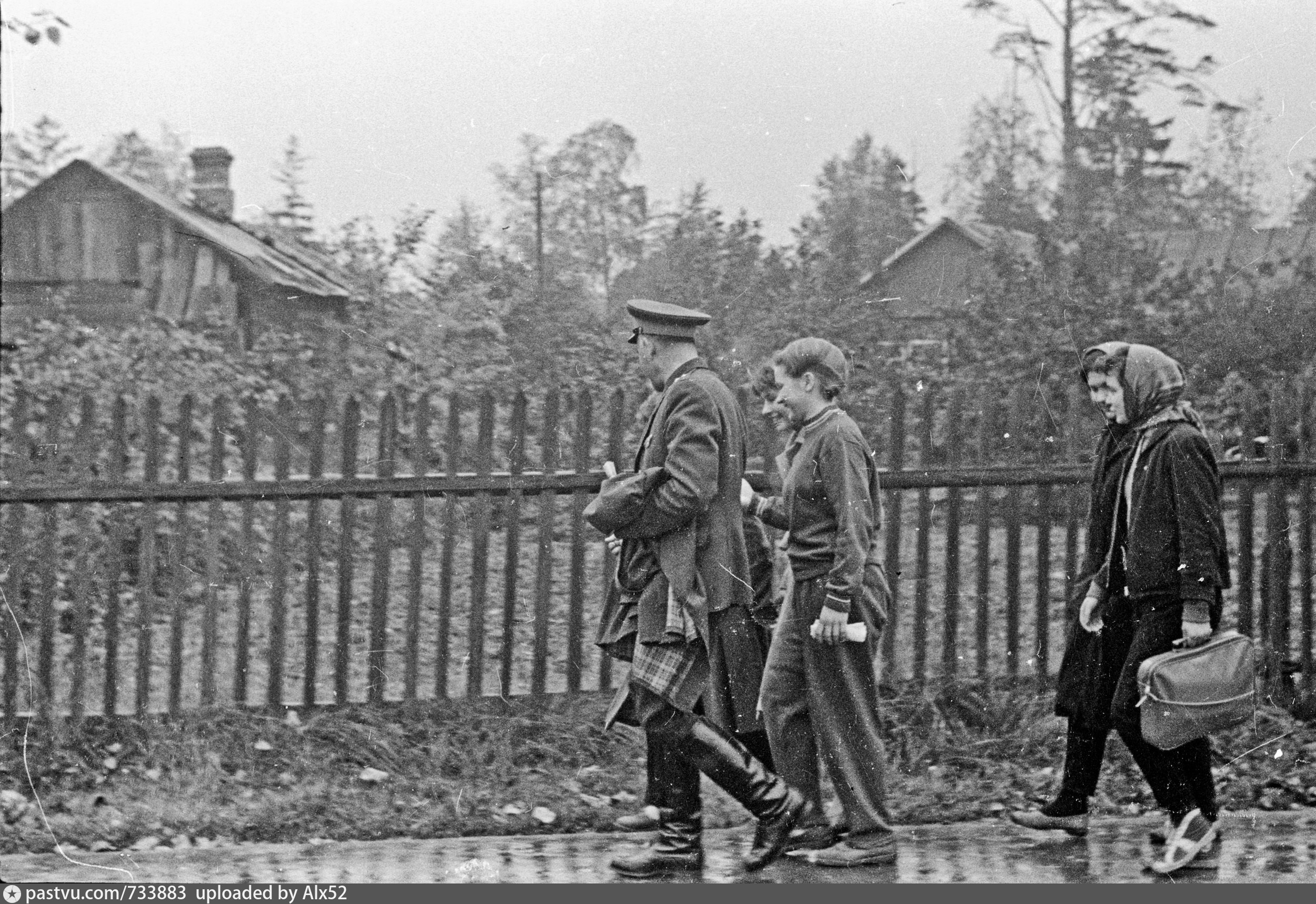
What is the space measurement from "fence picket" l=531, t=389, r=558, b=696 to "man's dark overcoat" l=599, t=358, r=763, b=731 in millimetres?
1215

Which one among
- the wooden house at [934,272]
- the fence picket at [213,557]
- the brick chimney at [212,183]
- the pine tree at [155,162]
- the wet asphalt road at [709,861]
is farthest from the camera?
the brick chimney at [212,183]

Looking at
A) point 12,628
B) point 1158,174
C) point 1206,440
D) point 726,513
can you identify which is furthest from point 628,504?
point 1158,174

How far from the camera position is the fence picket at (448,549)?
588 cm

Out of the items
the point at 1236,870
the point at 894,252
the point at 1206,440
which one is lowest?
the point at 1236,870

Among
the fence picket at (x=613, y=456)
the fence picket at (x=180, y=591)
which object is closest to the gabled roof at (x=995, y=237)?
the fence picket at (x=613, y=456)

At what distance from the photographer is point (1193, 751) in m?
4.68

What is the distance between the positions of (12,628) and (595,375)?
9.85 feet

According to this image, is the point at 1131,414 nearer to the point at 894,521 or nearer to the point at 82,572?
the point at 894,521

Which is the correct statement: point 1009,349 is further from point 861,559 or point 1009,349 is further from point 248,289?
point 248,289

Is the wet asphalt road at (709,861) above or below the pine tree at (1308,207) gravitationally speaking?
below

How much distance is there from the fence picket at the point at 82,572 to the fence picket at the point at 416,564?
132 centimetres

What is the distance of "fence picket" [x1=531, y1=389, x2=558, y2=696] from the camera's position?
235 inches

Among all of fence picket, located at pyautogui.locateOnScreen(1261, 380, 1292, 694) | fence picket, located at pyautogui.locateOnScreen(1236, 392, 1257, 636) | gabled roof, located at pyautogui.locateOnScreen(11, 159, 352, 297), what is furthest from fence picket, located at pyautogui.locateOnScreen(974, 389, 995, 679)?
gabled roof, located at pyautogui.locateOnScreen(11, 159, 352, 297)

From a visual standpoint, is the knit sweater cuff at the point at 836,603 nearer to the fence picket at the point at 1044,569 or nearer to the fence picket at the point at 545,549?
the fence picket at the point at 545,549
